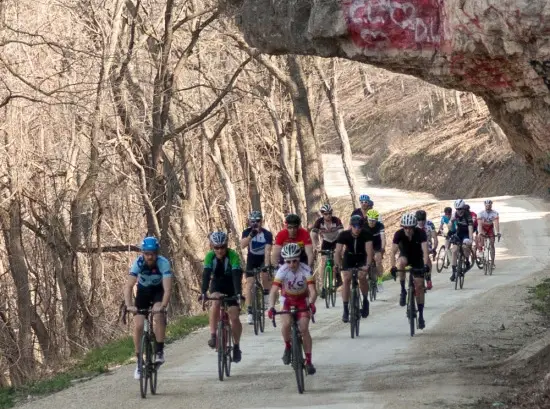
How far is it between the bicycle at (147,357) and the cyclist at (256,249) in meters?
5.66

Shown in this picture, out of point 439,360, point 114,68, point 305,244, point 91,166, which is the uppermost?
point 114,68

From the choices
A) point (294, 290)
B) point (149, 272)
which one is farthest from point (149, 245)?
point (294, 290)

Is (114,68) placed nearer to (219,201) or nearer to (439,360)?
(439,360)

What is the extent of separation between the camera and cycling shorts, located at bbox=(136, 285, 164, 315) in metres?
14.6

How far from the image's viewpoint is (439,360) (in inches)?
638

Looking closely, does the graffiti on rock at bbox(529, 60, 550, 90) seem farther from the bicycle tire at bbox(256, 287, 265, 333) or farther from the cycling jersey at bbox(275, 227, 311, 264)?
the bicycle tire at bbox(256, 287, 265, 333)

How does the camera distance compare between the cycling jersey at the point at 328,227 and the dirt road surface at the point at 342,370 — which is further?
the cycling jersey at the point at 328,227

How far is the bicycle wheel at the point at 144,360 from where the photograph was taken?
1412cm

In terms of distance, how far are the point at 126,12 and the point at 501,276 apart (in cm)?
1205

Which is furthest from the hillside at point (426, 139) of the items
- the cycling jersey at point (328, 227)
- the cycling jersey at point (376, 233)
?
the cycling jersey at point (376, 233)

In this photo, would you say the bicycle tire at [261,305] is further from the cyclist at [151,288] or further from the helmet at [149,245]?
the helmet at [149,245]

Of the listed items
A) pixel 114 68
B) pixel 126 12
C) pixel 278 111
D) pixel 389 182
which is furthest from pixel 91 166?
pixel 389 182

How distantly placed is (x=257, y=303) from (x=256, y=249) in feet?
3.38

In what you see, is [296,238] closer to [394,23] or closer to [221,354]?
[221,354]
